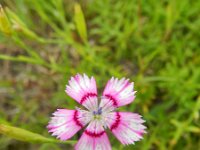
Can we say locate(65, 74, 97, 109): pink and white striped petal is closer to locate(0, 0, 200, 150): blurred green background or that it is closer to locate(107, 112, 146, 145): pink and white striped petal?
locate(107, 112, 146, 145): pink and white striped petal

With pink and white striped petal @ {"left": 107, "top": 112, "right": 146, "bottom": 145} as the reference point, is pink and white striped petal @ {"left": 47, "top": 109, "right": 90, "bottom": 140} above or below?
above

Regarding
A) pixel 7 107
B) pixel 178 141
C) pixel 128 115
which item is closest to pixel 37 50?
pixel 7 107

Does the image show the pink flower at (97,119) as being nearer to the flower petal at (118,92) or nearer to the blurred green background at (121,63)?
the flower petal at (118,92)

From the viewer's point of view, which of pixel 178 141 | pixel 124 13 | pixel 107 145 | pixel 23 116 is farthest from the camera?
pixel 124 13

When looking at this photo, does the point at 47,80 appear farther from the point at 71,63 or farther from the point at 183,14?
the point at 183,14

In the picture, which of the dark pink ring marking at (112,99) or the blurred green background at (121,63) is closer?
the dark pink ring marking at (112,99)

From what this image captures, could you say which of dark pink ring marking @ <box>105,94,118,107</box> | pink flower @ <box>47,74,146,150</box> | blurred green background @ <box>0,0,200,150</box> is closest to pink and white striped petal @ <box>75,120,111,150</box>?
pink flower @ <box>47,74,146,150</box>

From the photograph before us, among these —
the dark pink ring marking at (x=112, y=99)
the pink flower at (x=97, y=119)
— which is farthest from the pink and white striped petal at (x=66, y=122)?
the dark pink ring marking at (x=112, y=99)
